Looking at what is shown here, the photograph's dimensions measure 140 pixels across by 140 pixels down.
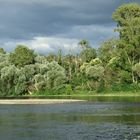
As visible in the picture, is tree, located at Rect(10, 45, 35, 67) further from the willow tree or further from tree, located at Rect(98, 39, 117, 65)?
the willow tree

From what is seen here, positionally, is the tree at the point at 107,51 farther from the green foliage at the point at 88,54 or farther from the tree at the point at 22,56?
the tree at the point at 22,56

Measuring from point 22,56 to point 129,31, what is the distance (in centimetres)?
3636

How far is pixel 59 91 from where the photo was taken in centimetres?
13562

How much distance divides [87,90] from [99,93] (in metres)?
5.15

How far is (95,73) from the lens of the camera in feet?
449

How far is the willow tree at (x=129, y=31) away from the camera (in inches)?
5217

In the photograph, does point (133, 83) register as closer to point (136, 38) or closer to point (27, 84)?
point (136, 38)

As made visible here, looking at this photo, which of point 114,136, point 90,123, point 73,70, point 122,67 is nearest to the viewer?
point 114,136

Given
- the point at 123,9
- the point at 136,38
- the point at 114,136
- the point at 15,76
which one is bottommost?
the point at 114,136

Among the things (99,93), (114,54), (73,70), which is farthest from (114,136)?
(73,70)

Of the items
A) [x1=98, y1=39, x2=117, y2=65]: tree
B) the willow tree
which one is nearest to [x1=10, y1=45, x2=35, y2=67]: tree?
[x1=98, y1=39, x2=117, y2=65]: tree

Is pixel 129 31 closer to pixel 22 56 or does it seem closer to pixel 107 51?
pixel 107 51

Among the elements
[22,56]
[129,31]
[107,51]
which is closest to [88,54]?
[107,51]

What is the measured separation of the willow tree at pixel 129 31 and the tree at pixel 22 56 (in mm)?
→ 29372
